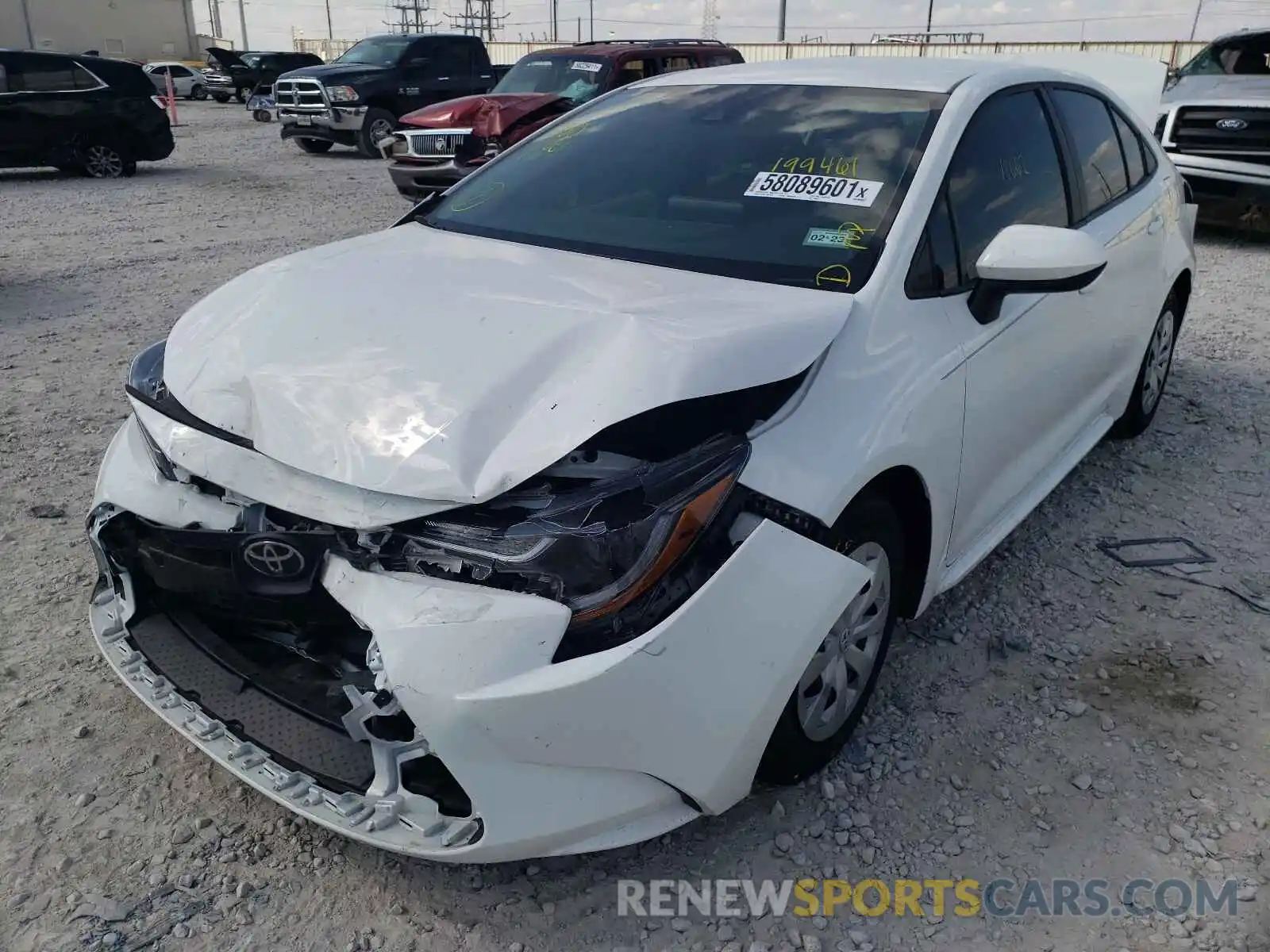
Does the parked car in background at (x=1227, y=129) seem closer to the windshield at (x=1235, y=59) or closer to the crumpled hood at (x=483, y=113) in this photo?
the windshield at (x=1235, y=59)

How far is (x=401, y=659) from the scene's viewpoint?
1812 millimetres

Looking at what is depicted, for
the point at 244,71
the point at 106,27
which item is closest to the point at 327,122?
the point at 244,71

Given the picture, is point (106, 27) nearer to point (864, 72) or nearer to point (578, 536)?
point (864, 72)

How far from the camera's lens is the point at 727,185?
115 inches

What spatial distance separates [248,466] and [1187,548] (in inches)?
132

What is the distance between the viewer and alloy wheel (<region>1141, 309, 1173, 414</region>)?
14.6ft

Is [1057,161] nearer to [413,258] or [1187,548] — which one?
[1187,548]

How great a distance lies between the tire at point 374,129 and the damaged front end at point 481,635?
15.3 m

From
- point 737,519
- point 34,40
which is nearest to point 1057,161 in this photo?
point 737,519

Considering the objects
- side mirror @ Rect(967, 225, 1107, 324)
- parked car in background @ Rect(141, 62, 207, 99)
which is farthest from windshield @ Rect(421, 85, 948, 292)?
parked car in background @ Rect(141, 62, 207, 99)

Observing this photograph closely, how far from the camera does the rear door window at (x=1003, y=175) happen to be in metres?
2.78

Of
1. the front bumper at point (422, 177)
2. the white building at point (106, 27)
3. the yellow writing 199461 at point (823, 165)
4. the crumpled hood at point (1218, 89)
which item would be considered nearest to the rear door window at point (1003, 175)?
the yellow writing 199461 at point (823, 165)

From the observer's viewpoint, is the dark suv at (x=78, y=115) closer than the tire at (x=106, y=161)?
Yes

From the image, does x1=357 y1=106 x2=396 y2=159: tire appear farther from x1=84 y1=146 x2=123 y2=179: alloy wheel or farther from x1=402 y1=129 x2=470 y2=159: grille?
x1=402 y1=129 x2=470 y2=159: grille
